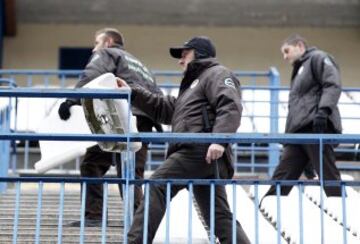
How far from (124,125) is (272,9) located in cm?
940

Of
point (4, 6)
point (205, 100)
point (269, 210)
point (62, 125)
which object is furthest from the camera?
point (4, 6)

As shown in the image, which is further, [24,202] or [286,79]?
[286,79]

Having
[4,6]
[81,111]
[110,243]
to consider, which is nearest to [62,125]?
[81,111]

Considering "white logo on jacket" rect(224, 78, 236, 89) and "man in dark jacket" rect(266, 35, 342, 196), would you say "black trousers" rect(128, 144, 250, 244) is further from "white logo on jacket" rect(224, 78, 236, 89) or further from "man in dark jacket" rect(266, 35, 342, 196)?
"man in dark jacket" rect(266, 35, 342, 196)

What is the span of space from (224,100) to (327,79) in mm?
2511

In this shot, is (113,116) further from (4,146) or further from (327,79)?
(4,146)

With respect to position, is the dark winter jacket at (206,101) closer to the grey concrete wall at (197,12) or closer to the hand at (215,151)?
the hand at (215,151)

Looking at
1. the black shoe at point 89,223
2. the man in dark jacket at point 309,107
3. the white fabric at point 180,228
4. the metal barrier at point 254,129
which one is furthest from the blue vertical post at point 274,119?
the black shoe at point 89,223

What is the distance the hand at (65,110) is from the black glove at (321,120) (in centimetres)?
229

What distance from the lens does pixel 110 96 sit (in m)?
7.19

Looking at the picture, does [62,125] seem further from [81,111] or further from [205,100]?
[205,100]

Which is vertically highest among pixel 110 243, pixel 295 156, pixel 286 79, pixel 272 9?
pixel 272 9

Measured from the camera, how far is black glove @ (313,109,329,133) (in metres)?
9.56

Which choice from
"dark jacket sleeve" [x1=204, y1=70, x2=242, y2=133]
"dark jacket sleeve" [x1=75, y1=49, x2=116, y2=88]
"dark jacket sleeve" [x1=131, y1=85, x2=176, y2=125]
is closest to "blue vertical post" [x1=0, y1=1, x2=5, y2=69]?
"dark jacket sleeve" [x1=75, y1=49, x2=116, y2=88]
